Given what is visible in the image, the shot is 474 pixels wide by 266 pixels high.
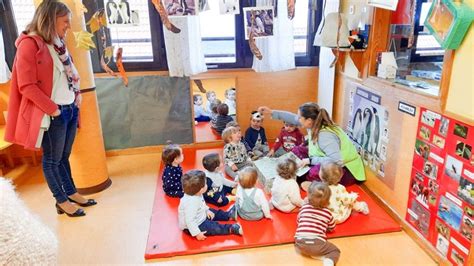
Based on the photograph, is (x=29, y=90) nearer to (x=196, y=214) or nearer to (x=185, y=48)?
(x=196, y=214)

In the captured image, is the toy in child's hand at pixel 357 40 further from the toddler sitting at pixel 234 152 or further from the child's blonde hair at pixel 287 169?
the toddler sitting at pixel 234 152

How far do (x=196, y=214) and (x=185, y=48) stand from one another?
1.56 m

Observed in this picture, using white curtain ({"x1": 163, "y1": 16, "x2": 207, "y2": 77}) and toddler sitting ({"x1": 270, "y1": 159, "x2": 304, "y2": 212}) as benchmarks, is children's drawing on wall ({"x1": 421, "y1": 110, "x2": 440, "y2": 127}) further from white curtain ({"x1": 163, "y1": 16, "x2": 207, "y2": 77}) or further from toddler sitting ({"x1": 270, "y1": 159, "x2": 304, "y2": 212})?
white curtain ({"x1": 163, "y1": 16, "x2": 207, "y2": 77})

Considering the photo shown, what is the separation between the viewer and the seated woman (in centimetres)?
239

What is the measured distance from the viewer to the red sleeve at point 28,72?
1.76m

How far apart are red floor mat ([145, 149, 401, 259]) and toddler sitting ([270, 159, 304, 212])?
59 mm

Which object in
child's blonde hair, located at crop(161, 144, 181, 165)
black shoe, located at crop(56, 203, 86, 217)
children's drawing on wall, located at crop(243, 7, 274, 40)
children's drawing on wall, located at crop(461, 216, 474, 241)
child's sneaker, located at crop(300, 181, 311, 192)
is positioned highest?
children's drawing on wall, located at crop(243, 7, 274, 40)

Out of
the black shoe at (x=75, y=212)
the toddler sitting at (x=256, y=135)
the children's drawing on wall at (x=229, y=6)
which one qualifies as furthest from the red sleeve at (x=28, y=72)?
the toddler sitting at (x=256, y=135)

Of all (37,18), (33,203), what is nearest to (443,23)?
(37,18)

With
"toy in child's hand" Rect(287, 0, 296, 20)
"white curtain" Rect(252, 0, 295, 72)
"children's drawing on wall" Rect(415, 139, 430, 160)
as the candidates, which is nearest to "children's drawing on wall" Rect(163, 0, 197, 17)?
"white curtain" Rect(252, 0, 295, 72)

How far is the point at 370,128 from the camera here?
7.71ft

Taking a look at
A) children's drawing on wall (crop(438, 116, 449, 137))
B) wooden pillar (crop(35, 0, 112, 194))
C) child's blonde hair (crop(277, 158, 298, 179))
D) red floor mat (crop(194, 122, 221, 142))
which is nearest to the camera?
children's drawing on wall (crop(438, 116, 449, 137))

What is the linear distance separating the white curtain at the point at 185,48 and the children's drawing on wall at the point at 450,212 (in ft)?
6.83

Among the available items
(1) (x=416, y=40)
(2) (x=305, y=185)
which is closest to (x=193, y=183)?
(2) (x=305, y=185)
